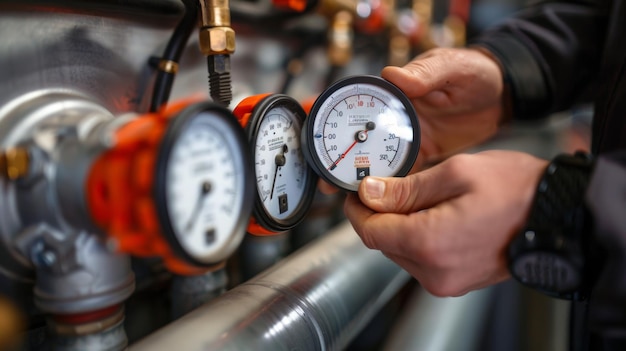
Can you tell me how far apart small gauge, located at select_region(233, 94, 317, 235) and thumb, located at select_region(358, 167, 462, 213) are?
9 cm

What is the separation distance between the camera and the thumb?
1.68 feet

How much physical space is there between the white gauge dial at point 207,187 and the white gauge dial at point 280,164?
0.08 meters

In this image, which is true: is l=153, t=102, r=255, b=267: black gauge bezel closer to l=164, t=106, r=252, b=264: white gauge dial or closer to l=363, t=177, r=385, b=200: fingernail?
l=164, t=106, r=252, b=264: white gauge dial

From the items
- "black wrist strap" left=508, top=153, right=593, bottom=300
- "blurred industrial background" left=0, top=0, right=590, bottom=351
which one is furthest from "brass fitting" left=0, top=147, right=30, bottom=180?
"black wrist strap" left=508, top=153, right=593, bottom=300

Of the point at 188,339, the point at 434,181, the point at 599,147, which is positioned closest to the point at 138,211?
the point at 188,339

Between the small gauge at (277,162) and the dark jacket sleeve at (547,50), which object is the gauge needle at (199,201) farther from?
the dark jacket sleeve at (547,50)

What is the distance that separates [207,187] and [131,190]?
0.06 metres

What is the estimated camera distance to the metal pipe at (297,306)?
0.46m

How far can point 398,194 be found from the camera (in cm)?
53

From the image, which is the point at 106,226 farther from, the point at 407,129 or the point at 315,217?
the point at 315,217

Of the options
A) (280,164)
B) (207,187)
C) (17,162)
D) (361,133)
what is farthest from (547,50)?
(17,162)

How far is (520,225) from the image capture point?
464mm

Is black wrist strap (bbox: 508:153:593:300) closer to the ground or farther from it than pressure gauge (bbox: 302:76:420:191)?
closer to the ground

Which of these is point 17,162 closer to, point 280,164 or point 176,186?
point 176,186
